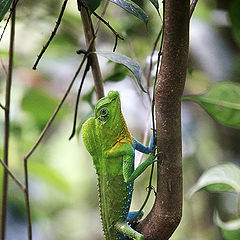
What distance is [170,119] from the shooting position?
0.68 m

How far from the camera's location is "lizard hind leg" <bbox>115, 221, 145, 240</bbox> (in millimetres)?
754

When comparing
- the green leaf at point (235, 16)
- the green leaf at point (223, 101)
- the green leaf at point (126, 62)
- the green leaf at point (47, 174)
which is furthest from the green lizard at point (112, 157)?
the green leaf at point (47, 174)

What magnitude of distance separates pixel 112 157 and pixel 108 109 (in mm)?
112

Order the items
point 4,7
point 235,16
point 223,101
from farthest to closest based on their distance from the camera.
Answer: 1. point 235,16
2. point 223,101
3. point 4,7

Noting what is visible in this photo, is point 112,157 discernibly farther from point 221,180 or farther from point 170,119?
point 221,180

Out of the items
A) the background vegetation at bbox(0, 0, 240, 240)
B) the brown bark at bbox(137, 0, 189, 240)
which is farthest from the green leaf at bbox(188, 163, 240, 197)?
the background vegetation at bbox(0, 0, 240, 240)

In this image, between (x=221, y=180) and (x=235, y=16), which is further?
(x=235, y=16)

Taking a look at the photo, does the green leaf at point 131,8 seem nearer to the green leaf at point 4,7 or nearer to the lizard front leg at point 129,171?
the green leaf at point 4,7

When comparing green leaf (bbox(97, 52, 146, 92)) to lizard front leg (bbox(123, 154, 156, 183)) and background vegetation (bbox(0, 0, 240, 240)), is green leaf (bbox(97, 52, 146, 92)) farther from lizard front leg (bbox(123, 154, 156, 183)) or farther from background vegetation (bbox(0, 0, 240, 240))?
background vegetation (bbox(0, 0, 240, 240))

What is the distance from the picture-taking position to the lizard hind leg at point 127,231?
2.47 ft

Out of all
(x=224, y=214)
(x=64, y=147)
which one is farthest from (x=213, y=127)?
(x=64, y=147)

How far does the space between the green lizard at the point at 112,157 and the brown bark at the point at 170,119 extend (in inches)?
6.9

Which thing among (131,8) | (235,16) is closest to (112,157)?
(131,8)

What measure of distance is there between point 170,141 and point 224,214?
1.57 meters
